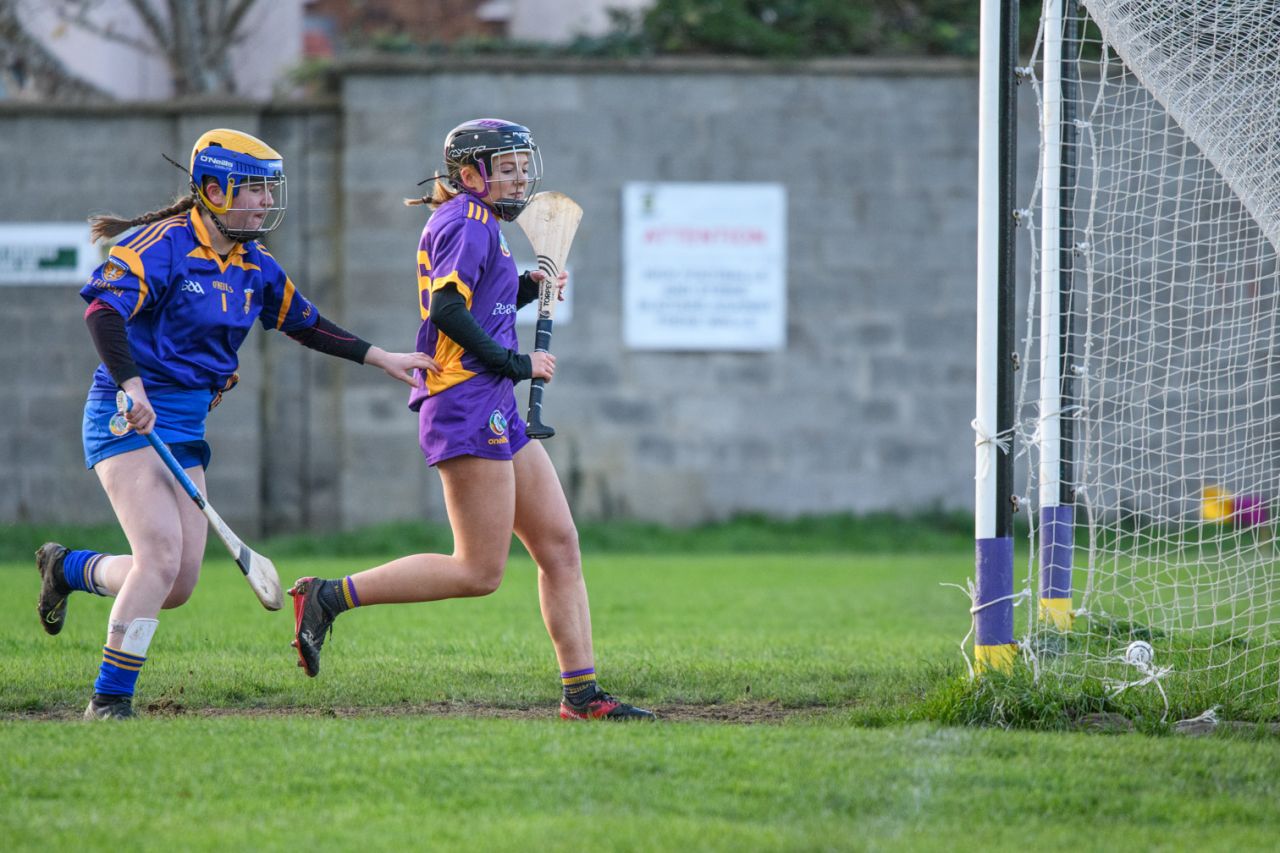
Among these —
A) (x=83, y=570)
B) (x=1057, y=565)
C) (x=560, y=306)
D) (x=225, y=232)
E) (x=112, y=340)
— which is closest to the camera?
(x=112, y=340)

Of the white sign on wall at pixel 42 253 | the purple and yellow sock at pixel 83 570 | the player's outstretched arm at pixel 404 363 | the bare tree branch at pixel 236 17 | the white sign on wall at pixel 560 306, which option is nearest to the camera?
Result: the player's outstretched arm at pixel 404 363

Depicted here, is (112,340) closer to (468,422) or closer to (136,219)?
(136,219)

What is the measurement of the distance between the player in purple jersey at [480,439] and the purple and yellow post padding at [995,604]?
127 centimetres

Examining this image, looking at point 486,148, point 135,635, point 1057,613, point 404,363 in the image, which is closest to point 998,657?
point 1057,613

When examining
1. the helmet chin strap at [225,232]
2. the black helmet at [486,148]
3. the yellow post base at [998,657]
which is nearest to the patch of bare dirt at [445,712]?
the yellow post base at [998,657]

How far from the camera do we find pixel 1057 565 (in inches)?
257

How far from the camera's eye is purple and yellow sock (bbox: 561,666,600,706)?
18.1 ft

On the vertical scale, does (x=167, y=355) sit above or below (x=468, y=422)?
above

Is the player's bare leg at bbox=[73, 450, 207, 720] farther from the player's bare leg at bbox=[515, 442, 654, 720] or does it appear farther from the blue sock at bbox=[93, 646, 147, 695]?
the player's bare leg at bbox=[515, 442, 654, 720]

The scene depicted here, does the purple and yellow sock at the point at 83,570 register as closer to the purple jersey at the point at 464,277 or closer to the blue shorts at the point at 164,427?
the blue shorts at the point at 164,427

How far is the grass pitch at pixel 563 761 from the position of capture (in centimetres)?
384

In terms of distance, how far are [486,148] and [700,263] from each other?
9.30m

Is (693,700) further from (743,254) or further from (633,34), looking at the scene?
(633,34)

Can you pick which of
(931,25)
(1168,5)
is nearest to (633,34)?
(931,25)
